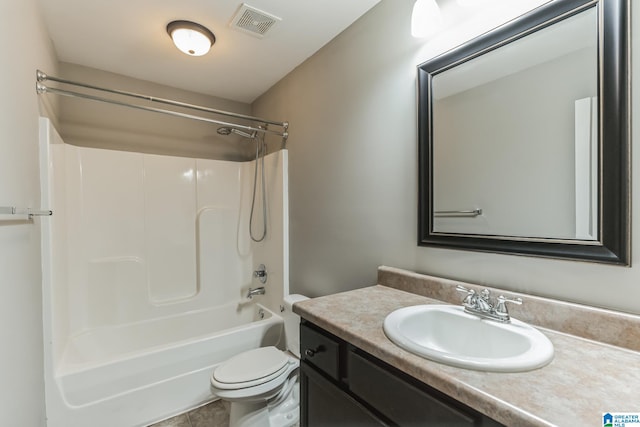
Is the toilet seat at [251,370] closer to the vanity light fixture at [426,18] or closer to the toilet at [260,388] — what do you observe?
the toilet at [260,388]

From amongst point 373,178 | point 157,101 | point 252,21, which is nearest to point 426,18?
point 373,178

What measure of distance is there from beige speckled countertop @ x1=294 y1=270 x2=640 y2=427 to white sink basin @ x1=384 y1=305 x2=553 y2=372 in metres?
0.02

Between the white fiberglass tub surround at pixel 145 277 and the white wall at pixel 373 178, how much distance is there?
400 millimetres

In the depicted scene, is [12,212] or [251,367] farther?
[251,367]

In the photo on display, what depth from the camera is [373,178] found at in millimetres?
1550

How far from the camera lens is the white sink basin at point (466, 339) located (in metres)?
0.66

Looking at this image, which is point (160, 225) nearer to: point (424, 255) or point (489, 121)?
point (424, 255)

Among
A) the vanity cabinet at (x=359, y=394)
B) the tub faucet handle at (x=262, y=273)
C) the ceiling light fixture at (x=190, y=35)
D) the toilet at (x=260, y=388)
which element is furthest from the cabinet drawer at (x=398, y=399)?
the ceiling light fixture at (x=190, y=35)

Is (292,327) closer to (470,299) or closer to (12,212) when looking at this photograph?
(470,299)

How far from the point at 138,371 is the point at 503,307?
1966 millimetres

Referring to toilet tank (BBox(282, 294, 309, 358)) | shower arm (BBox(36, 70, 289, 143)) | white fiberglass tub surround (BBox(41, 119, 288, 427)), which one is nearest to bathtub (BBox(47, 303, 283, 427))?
white fiberglass tub surround (BBox(41, 119, 288, 427))

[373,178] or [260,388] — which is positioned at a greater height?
[373,178]

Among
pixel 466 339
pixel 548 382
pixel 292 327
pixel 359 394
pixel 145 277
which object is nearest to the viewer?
pixel 548 382

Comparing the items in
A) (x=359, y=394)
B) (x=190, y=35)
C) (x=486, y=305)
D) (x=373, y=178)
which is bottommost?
(x=359, y=394)
